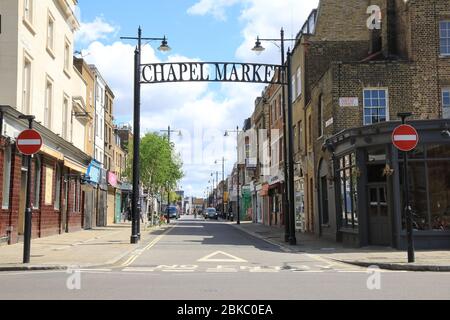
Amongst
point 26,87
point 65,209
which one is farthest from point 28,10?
point 65,209

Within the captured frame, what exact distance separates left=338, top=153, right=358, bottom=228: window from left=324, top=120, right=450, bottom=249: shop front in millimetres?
80

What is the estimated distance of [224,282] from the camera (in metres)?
11.8

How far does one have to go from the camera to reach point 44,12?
27047 millimetres

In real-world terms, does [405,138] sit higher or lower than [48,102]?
lower

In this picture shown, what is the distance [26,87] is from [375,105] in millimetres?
15528

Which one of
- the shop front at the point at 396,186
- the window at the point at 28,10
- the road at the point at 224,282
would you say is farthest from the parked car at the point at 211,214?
the road at the point at 224,282

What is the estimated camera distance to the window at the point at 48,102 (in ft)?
90.8

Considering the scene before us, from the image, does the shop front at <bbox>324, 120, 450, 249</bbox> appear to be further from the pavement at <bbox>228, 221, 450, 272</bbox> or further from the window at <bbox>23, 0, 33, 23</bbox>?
the window at <bbox>23, 0, 33, 23</bbox>

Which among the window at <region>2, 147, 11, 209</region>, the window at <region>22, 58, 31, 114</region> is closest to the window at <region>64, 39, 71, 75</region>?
the window at <region>22, 58, 31, 114</region>

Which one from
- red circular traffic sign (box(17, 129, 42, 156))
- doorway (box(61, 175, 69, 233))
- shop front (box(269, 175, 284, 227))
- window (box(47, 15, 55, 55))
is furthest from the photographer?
shop front (box(269, 175, 284, 227))

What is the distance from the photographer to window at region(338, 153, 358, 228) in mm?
22531

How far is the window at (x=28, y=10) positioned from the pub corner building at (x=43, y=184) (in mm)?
4569

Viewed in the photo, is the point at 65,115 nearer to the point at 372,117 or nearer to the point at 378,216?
the point at 372,117

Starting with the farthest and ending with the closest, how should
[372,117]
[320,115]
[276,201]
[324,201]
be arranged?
[276,201], [320,115], [324,201], [372,117]
